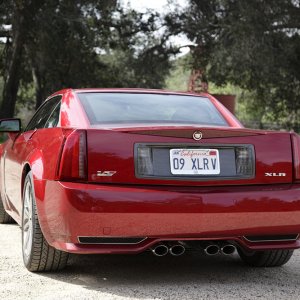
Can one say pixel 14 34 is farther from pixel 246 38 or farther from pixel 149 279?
pixel 149 279

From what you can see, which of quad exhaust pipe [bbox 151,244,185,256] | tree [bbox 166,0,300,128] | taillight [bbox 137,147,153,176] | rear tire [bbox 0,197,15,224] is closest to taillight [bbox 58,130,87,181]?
taillight [bbox 137,147,153,176]

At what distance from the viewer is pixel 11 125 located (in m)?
6.09

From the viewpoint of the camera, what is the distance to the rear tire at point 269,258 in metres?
4.99

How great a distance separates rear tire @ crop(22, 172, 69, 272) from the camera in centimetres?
450

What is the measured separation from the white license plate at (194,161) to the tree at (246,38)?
21988 mm

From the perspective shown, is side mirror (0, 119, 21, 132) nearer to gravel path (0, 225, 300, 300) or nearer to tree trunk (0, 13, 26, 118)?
gravel path (0, 225, 300, 300)

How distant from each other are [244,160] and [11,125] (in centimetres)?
266

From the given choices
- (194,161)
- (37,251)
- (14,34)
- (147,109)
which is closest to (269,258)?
(194,161)

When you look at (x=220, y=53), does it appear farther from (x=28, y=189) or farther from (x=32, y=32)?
(x=28, y=189)

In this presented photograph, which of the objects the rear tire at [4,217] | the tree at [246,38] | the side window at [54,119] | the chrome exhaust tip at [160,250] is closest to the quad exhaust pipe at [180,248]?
the chrome exhaust tip at [160,250]

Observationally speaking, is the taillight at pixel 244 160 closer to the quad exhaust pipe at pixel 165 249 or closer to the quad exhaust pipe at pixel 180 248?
the quad exhaust pipe at pixel 180 248

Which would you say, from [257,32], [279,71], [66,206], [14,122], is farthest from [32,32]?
[66,206]

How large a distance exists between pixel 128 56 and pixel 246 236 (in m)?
30.1

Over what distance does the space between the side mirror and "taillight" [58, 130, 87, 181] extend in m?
2.04
